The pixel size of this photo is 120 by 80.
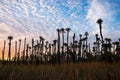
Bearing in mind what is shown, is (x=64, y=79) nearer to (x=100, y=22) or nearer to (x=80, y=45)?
(x=100, y=22)

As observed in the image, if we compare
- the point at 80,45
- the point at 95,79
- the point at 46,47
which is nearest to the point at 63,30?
the point at 80,45

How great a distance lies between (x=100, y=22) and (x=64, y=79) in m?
45.1

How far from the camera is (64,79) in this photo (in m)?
5.07

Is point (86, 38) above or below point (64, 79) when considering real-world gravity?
above

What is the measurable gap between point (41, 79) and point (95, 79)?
1.50 meters

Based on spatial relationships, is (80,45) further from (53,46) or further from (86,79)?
(86,79)

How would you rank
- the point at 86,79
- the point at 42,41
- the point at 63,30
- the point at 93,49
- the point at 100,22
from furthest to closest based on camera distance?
the point at 93,49 → the point at 42,41 → the point at 63,30 → the point at 100,22 → the point at 86,79

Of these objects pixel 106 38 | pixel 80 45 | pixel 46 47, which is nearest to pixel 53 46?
pixel 46 47

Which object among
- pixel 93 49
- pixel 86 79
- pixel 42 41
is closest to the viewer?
pixel 86 79

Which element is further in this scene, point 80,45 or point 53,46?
point 53,46

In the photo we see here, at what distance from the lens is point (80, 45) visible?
79.4 meters

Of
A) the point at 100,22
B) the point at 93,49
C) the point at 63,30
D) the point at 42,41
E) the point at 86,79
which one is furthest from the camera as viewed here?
the point at 93,49

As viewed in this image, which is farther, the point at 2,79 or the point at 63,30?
the point at 63,30

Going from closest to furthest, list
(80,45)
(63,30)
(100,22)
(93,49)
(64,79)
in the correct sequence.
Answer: (64,79) < (100,22) < (63,30) < (80,45) < (93,49)
